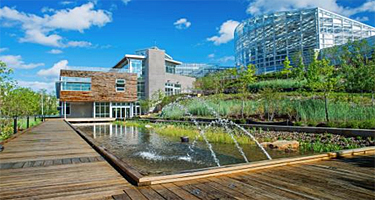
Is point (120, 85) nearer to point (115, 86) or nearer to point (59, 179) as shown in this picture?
point (115, 86)

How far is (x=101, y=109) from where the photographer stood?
33625 mm

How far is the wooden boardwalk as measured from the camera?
238 cm

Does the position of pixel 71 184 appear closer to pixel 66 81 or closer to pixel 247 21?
pixel 66 81

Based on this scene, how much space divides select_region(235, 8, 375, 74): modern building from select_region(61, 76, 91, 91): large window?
92.9ft

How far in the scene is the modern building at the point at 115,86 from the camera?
102 feet

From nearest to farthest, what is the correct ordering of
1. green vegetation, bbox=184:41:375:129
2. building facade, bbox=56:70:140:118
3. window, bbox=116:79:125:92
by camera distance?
green vegetation, bbox=184:41:375:129, building facade, bbox=56:70:140:118, window, bbox=116:79:125:92

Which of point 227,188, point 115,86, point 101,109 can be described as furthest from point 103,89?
point 227,188

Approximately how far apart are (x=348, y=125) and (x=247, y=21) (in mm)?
47007

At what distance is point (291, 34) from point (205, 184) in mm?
46956

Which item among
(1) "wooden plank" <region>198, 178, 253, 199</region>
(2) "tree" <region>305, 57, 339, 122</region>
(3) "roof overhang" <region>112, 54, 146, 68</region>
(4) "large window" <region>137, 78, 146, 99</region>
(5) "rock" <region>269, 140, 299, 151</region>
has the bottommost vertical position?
(5) "rock" <region>269, 140, 299, 151</region>

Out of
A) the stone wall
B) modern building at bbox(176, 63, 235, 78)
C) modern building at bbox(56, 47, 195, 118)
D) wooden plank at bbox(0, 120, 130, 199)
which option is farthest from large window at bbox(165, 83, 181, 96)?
wooden plank at bbox(0, 120, 130, 199)

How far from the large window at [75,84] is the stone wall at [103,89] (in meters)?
0.37

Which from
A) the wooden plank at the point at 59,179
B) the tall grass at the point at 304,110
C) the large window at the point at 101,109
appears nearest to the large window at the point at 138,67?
the large window at the point at 101,109

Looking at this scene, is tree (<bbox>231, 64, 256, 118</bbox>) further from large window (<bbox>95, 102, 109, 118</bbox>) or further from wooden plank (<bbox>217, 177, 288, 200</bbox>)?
large window (<bbox>95, 102, 109, 118</bbox>)
